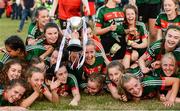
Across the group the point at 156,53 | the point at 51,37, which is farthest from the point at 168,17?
the point at 51,37

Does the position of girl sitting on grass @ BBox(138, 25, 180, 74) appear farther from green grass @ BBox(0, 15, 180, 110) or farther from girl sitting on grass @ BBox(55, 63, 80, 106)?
girl sitting on grass @ BBox(55, 63, 80, 106)

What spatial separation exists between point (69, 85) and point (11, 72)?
2.49 ft

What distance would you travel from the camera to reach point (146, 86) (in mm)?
5188

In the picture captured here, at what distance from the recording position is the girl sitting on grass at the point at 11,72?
5113 millimetres

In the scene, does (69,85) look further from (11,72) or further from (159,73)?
(159,73)

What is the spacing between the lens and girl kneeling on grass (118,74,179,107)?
500 centimetres

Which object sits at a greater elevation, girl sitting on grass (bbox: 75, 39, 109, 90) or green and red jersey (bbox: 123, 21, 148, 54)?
green and red jersey (bbox: 123, 21, 148, 54)

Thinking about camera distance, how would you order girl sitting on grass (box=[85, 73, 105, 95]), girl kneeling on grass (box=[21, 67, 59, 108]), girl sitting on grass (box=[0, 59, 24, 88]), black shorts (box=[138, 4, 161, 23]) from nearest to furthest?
girl kneeling on grass (box=[21, 67, 59, 108]) → girl sitting on grass (box=[0, 59, 24, 88]) → girl sitting on grass (box=[85, 73, 105, 95]) → black shorts (box=[138, 4, 161, 23])

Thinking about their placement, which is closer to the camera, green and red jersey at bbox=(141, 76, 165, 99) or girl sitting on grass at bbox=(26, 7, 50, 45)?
green and red jersey at bbox=(141, 76, 165, 99)

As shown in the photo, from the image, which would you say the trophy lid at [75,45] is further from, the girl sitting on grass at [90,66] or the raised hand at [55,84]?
the raised hand at [55,84]

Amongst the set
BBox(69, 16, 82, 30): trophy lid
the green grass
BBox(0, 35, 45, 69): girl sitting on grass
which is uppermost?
BBox(69, 16, 82, 30): trophy lid

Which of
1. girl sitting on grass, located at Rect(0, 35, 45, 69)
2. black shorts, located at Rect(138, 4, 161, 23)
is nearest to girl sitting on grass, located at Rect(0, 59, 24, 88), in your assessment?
girl sitting on grass, located at Rect(0, 35, 45, 69)

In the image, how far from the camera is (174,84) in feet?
16.7

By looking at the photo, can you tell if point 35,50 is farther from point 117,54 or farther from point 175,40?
point 175,40
